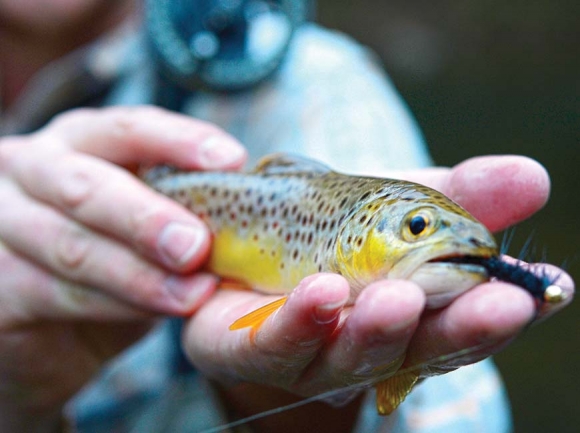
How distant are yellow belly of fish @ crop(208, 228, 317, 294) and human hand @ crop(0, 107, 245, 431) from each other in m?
0.03

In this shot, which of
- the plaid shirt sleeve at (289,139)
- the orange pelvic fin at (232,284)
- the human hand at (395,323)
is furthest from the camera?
the plaid shirt sleeve at (289,139)

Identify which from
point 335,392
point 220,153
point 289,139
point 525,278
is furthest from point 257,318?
point 289,139

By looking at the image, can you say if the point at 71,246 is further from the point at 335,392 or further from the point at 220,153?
the point at 335,392

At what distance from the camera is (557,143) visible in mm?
693

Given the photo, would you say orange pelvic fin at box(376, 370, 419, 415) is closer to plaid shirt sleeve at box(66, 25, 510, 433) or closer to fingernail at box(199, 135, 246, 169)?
fingernail at box(199, 135, 246, 169)

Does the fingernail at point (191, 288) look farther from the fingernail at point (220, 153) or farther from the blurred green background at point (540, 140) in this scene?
the blurred green background at point (540, 140)

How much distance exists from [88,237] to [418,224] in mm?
644

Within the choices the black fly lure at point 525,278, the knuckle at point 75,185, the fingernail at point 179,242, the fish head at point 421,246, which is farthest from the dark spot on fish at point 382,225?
the knuckle at point 75,185

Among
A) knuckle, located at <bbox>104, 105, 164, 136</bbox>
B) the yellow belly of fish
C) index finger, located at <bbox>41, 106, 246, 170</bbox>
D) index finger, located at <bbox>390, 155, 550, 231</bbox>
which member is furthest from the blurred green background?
knuckle, located at <bbox>104, 105, 164, 136</bbox>

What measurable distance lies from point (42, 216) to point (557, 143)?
0.78 metres

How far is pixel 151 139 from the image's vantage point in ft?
3.43

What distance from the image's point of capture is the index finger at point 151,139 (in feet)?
3.28

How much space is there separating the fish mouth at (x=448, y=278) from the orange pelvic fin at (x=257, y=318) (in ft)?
0.47

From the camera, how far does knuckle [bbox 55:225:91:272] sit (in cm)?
99
